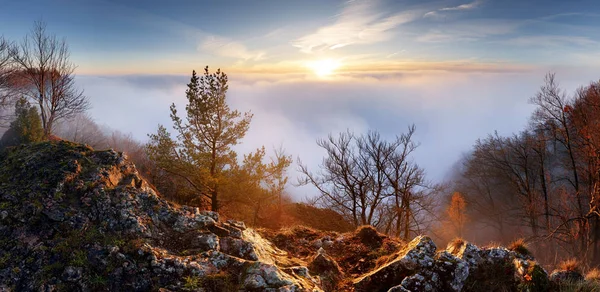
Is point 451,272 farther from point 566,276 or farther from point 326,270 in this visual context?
point 566,276

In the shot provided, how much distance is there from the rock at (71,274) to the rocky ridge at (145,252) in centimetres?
2

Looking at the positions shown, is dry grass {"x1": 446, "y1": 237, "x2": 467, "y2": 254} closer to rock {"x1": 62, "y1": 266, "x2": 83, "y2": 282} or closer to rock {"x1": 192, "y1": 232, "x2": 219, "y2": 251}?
rock {"x1": 192, "y1": 232, "x2": 219, "y2": 251}

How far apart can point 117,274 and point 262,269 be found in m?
2.90

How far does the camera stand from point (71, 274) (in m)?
6.20

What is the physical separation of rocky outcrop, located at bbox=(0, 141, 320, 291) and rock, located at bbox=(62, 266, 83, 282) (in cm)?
2

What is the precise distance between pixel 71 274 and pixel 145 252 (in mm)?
1326

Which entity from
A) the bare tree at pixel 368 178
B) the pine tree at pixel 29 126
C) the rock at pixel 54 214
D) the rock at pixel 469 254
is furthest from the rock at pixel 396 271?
the pine tree at pixel 29 126

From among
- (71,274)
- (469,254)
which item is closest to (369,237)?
(469,254)

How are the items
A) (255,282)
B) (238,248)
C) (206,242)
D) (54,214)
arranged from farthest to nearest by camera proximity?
1. (238,248)
2. (206,242)
3. (54,214)
4. (255,282)

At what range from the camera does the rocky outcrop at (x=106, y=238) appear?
625 cm

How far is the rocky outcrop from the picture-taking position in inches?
246

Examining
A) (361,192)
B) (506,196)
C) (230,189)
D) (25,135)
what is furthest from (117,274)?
(506,196)

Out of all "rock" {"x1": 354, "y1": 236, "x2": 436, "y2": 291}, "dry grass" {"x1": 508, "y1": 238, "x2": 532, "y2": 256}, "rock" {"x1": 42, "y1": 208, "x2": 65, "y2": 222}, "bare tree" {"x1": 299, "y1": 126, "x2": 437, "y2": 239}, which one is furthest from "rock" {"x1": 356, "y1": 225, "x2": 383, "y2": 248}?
"bare tree" {"x1": 299, "y1": 126, "x2": 437, "y2": 239}

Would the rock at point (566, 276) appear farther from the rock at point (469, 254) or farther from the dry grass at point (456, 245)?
the dry grass at point (456, 245)
